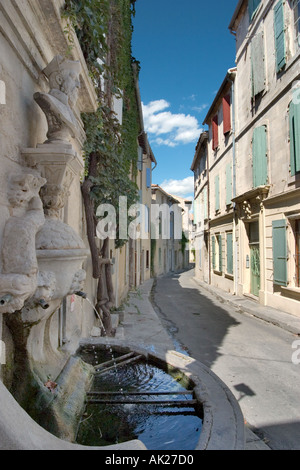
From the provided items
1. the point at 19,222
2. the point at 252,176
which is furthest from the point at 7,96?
the point at 252,176

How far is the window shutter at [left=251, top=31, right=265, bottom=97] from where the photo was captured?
9.99 meters

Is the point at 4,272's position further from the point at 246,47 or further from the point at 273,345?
the point at 246,47

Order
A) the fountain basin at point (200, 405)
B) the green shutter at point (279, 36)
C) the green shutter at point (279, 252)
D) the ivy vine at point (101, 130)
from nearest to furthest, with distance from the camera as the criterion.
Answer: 1. the fountain basin at point (200, 405)
2. the ivy vine at point (101, 130)
3. the green shutter at point (279, 252)
4. the green shutter at point (279, 36)

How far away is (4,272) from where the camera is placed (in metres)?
→ 1.69

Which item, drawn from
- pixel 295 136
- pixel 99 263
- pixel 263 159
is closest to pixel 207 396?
pixel 99 263

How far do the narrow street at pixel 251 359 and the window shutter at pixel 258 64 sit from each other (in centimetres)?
745

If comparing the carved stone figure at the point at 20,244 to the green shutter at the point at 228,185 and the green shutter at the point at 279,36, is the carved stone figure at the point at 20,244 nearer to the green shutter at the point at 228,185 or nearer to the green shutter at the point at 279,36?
the green shutter at the point at 279,36

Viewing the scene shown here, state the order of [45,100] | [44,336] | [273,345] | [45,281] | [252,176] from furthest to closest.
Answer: [252,176] < [273,345] < [44,336] < [45,100] < [45,281]

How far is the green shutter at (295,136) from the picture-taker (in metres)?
7.76

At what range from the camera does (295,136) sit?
7.86m

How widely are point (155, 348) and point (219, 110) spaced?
14.7 meters

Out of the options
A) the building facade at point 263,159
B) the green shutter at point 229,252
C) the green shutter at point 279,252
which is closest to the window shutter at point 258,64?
the building facade at point 263,159

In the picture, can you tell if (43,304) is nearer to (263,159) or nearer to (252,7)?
(263,159)

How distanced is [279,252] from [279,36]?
20.1 ft
